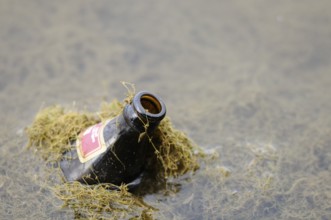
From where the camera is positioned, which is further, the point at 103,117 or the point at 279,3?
the point at 279,3

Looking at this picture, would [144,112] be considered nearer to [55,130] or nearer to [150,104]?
[150,104]

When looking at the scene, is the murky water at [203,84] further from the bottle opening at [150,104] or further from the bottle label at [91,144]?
the bottle opening at [150,104]

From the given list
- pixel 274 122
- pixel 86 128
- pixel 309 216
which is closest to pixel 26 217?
pixel 86 128

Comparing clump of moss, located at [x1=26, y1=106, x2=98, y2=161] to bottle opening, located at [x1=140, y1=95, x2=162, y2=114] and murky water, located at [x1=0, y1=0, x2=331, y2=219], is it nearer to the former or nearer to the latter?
murky water, located at [x1=0, y1=0, x2=331, y2=219]

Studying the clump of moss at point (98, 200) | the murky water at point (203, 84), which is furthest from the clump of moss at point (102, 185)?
the murky water at point (203, 84)

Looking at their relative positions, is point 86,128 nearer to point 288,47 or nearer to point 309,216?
point 309,216

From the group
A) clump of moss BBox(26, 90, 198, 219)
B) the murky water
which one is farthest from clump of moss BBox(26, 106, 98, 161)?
the murky water

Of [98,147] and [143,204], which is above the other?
[98,147]
